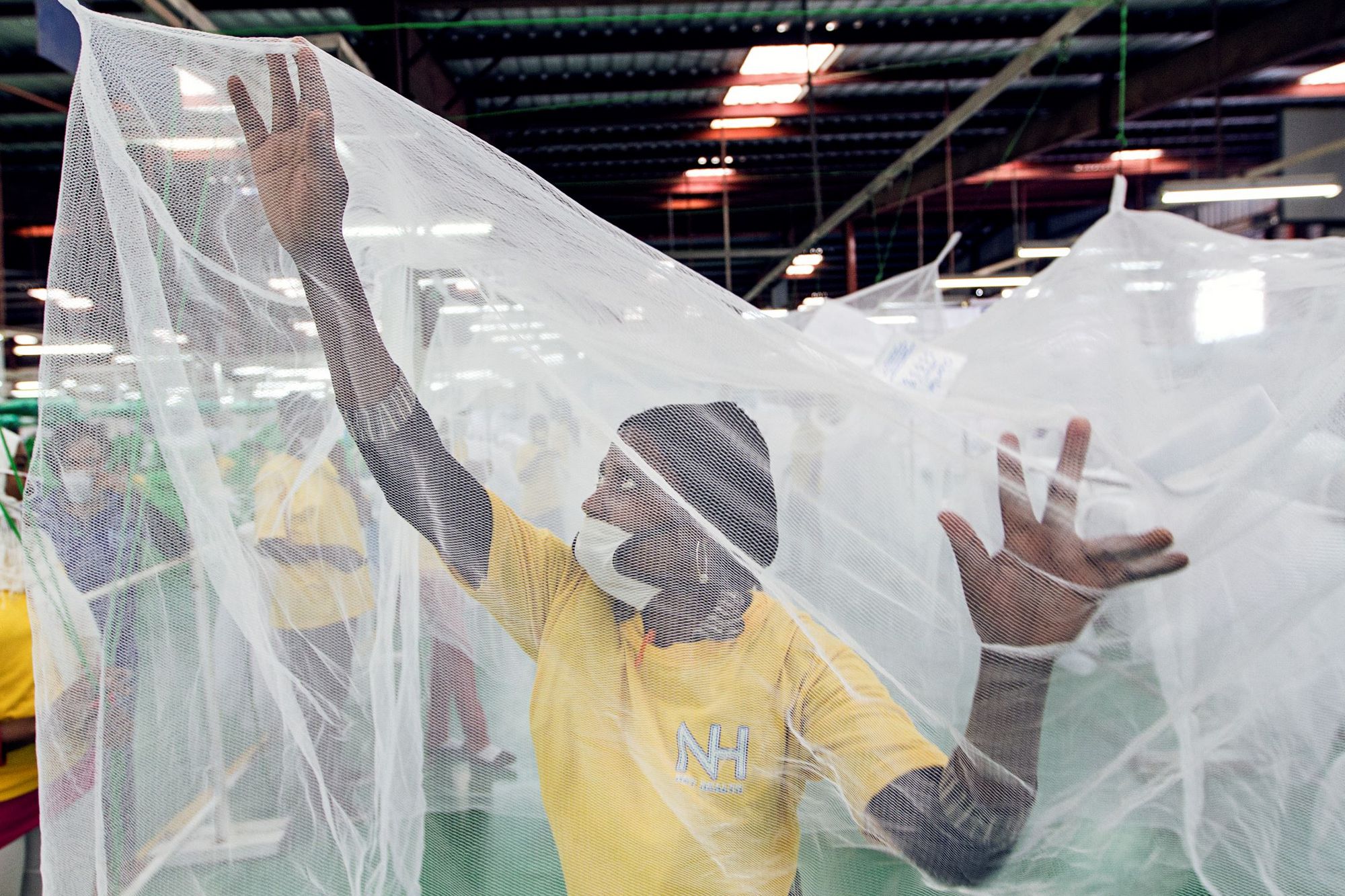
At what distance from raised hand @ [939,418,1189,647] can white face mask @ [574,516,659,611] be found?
38 centimetres

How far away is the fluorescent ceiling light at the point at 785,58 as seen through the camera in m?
5.83

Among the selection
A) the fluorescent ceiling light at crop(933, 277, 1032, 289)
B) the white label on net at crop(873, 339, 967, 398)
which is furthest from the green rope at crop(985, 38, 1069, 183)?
the white label on net at crop(873, 339, 967, 398)

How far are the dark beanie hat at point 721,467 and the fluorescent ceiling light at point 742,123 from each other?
6.55 meters

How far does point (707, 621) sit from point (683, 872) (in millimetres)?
297

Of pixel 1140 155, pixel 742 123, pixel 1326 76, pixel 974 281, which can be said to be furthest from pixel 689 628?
pixel 1140 155

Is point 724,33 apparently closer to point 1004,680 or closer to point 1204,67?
point 1204,67

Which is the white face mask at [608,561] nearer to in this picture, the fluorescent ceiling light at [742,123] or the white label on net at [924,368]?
the white label on net at [924,368]

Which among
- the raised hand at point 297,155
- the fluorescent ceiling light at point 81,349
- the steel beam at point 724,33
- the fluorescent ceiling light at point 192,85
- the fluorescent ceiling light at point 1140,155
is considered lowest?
the fluorescent ceiling light at point 81,349

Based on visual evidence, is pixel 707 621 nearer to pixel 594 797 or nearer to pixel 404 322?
pixel 594 797

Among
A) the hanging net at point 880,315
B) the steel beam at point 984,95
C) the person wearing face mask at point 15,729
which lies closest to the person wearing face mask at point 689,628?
the person wearing face mask at point 15,729

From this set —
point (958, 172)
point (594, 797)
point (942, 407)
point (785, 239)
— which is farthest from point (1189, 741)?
point (785, 239)

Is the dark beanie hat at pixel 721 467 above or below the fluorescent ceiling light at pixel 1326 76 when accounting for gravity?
below

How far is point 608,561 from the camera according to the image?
1.12 meters

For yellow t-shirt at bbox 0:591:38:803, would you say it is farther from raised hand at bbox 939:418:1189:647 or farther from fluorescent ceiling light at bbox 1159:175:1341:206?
fluorescent ceiling light at bbox 1159:175:1341:206
